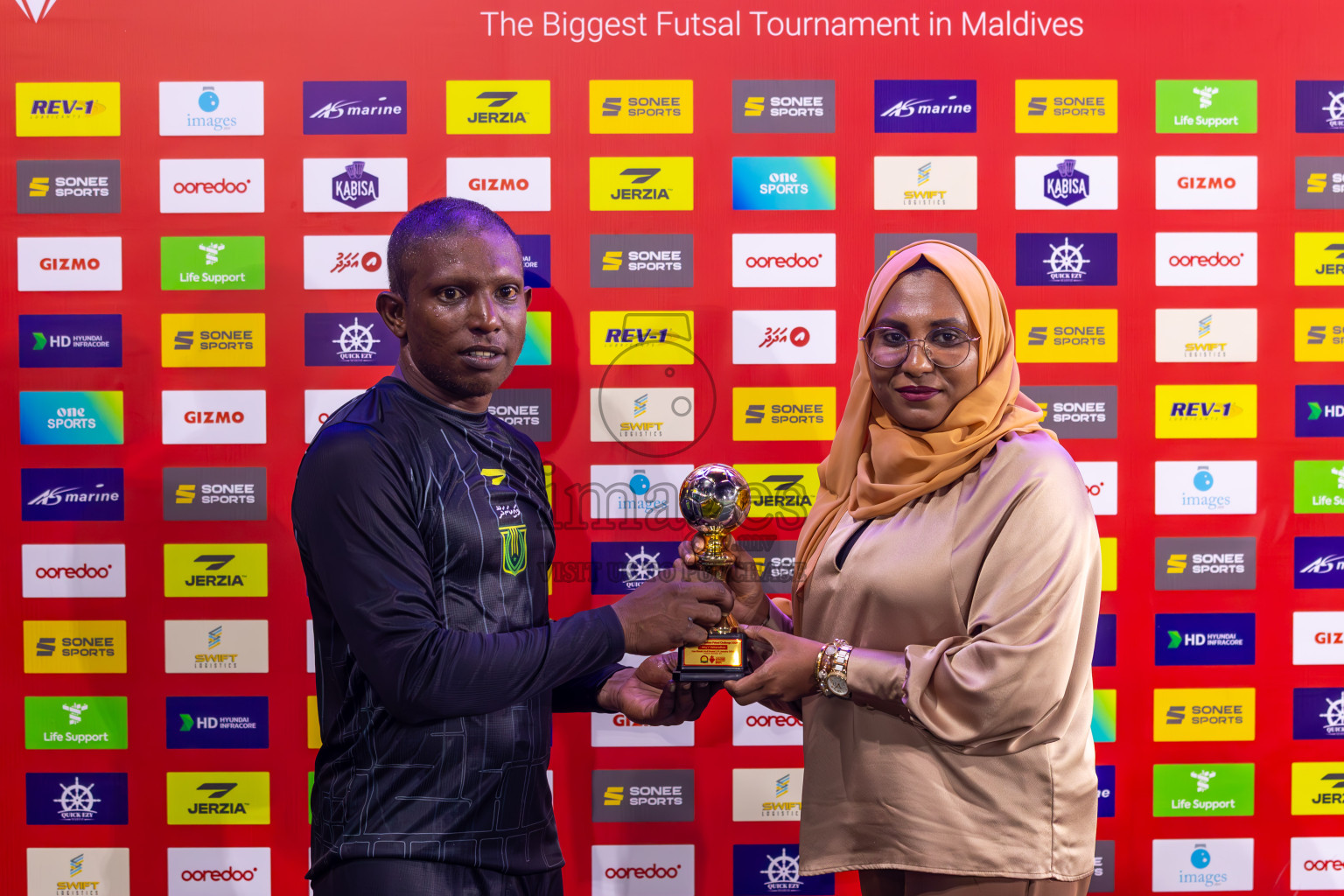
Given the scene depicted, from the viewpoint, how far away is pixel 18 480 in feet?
10.7

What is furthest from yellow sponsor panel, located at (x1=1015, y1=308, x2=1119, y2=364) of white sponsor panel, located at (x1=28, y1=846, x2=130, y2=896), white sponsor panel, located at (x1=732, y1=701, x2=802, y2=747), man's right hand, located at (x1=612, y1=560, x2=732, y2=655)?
white sponsor panel, located at (x1=28, y1=846, x2=130, y2=896)

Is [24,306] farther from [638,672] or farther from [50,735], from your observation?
[638,672]

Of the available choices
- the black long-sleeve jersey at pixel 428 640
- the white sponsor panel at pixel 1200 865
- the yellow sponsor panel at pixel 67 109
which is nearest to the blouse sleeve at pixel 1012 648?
the black long-sleeve jersey at pixel 428 640

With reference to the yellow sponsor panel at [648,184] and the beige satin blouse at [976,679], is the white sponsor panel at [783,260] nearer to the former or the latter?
the yellow sponsor panel at [648,184]

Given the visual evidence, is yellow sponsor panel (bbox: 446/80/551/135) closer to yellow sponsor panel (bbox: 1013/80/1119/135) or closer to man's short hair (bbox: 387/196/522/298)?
man's short hair (bbox: 387/196/522/298)

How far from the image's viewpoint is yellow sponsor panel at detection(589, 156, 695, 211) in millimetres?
3229

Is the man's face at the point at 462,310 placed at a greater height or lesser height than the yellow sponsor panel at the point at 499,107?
lesser

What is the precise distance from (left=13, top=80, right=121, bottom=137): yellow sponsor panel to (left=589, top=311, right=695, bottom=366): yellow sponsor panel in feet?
6.07

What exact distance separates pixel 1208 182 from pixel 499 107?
2.55 m

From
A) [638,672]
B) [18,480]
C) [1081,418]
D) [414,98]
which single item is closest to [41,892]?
[18,480]

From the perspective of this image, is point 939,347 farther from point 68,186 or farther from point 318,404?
point 68,186

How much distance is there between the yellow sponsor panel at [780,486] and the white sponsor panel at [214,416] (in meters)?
1.73

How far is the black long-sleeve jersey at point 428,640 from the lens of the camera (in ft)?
6.20

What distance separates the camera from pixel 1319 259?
10.8 ft
